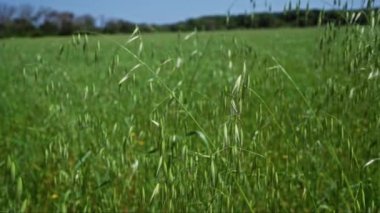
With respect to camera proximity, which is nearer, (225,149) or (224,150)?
(225,149)

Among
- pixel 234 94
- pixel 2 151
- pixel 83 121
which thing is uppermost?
pixel 234 94

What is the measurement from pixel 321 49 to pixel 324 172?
85 centimetres

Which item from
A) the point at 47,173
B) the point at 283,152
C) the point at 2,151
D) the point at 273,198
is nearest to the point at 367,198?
the point at 273,198

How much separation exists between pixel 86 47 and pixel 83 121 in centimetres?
46

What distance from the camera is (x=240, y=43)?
7.24 ft

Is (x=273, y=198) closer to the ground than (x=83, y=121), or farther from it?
closer to the ground

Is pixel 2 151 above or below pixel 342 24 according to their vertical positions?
below

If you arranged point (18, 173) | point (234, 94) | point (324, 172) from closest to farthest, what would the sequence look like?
point (234, 94) → point (324, 172) → point (18, 173)

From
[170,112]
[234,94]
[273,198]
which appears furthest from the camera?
[170,112]

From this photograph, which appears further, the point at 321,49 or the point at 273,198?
the point at 321,49

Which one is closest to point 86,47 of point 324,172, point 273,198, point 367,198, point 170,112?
point 170,112

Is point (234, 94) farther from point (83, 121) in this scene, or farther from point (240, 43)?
point (83, 121)

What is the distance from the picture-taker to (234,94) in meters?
1.45

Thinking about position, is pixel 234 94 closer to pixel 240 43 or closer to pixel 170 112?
pixel 170 112
